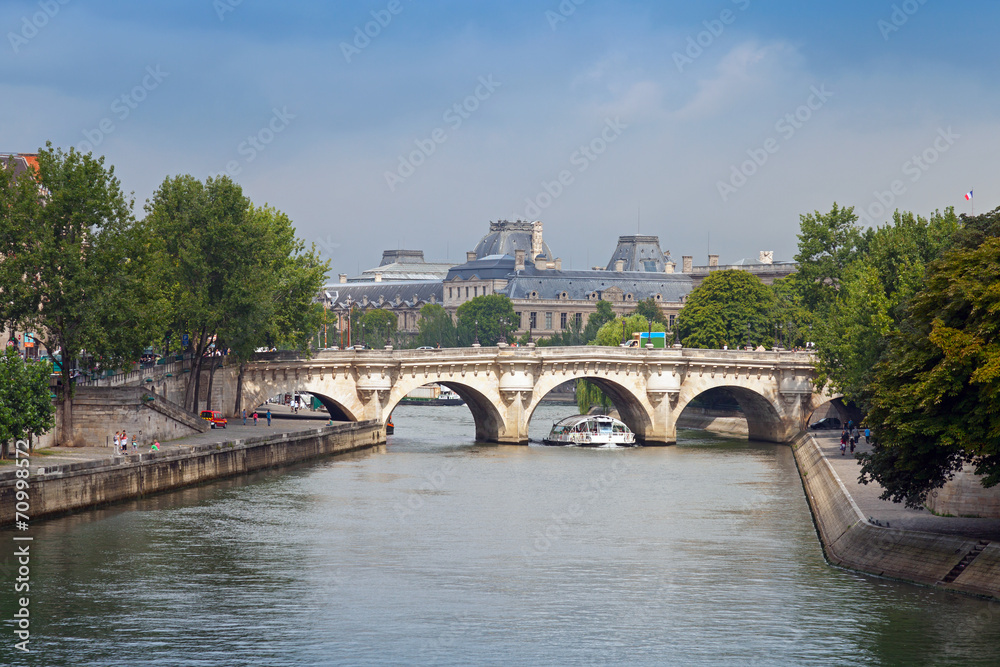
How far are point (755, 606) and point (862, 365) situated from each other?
1646 inches

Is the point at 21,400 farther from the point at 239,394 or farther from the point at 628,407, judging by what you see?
the point at 628,407

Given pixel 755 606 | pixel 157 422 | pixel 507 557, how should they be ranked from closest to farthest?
pixel 755 606 < pixel 507 557 < pixel 157 422

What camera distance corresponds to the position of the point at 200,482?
6844cm

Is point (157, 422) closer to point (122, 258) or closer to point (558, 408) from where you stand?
point (122, 258)

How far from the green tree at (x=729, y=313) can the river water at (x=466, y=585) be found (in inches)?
2356

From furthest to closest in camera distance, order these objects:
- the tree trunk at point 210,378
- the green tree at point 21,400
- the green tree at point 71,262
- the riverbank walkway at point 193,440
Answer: the tree trunk at point 210,378
the green tree at point 71,262
the riverbank walkway at point 193,440
the green tree at point 21,400

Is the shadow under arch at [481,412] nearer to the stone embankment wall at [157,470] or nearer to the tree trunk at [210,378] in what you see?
the stone embankment wall at [157,470]

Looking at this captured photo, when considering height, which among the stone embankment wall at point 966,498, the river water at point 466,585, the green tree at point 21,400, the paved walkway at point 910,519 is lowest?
the river water at point 466,585

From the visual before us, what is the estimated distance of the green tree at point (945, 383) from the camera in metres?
40.9

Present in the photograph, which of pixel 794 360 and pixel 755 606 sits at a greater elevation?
pixel 794 360

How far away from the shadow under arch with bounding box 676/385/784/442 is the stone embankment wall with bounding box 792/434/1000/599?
157 feet

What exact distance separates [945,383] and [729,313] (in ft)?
295

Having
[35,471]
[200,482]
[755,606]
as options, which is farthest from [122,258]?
[755,606]

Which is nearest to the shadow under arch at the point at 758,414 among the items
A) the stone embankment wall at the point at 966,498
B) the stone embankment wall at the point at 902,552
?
the stone embankment wall at the point at 902,552
